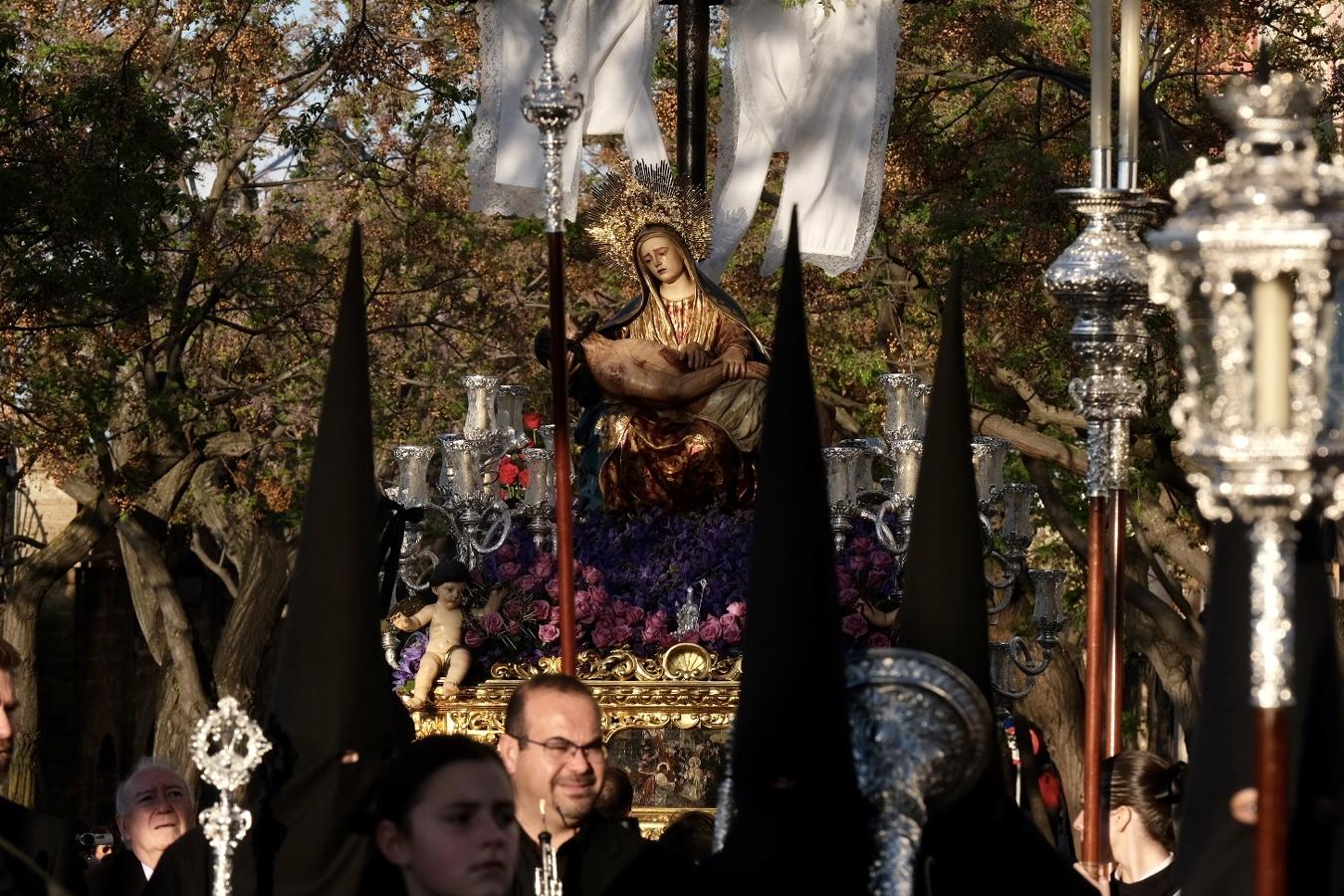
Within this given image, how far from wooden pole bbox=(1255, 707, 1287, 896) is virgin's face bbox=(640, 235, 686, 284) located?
28.5 feet

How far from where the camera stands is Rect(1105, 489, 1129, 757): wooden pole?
8.36 m

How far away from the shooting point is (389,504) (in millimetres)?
9938

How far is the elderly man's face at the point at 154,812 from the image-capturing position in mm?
8219

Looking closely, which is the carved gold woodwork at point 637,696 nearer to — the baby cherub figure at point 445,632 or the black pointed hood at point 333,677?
the baby cherub figure at point 445,632

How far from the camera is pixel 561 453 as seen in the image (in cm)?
910

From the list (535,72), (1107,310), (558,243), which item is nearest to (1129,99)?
(1107,310)

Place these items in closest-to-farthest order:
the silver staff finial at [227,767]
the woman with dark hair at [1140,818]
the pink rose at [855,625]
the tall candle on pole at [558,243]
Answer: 1. the silver staff finial at [227,767]
2. the woman with dark hair at [1140,818]
3. the tall candle on pole at [558,243]
4. the pink rose at [855,625]

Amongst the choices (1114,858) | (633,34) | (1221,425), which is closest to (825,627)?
(1221,425)

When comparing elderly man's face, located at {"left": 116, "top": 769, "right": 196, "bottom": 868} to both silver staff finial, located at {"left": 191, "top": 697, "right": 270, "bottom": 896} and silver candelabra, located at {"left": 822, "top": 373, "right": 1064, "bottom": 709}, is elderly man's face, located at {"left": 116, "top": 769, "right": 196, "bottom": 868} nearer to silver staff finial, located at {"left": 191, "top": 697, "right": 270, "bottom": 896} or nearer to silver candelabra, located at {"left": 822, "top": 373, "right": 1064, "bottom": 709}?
silver staff finial, located at {"left": 191, "top": 697, "right": 270, "bottom": 896}

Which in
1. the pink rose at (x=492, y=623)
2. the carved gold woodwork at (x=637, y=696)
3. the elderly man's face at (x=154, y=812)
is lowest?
the elderly man's face at (x=154, y=812)

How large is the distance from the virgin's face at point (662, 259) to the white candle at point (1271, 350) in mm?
8623

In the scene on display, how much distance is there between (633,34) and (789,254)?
8948mm

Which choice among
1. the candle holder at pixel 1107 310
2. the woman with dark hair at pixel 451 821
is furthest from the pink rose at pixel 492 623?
the woman with dark hair at pixel 451 821

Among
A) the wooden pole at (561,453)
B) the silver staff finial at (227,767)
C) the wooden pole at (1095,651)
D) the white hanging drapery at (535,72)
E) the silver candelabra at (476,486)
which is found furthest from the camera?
the white hanging drapery at (535,72)
